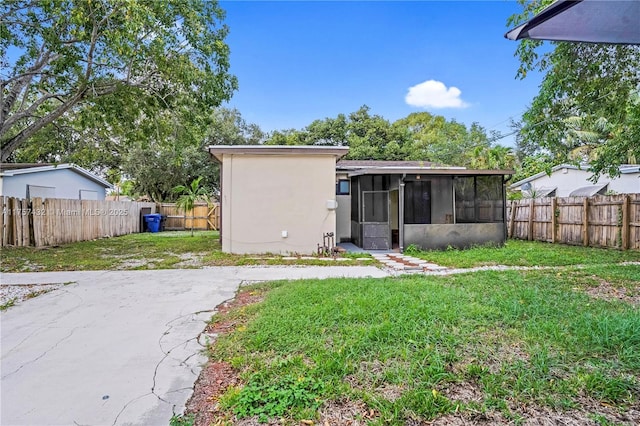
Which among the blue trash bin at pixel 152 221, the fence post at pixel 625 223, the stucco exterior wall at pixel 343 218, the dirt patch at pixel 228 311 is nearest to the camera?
the dirt patch at pixel 228 311

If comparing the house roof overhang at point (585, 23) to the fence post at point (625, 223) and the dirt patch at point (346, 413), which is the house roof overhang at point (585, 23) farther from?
the fence post at point (625, 223)

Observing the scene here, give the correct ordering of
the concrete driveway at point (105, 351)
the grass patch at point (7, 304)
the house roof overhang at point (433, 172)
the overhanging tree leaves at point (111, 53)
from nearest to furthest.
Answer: the concrete driveway at point (105, 351) < the grass patch at point (7, 304) < the overhanging tree leaves at point (111, 53) < the house roof overhang at point (433, 172)

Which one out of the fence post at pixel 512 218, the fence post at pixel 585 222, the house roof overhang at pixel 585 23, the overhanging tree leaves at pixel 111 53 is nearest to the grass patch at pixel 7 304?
the overhanging tree leaves at pixel 111 53

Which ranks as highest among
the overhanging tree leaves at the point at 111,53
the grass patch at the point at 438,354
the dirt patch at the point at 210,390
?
the overhanging tree leaves at the point at 111,53

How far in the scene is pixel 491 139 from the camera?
2653cm

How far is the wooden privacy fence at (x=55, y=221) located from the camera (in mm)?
10000

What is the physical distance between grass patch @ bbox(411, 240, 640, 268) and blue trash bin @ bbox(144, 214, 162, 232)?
45.6 feet

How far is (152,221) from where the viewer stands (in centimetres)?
1753

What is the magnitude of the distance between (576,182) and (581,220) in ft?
21.8

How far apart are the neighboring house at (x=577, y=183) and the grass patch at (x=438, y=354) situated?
1128cm

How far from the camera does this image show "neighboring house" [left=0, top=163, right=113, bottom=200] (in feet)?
41.2

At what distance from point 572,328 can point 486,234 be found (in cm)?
724

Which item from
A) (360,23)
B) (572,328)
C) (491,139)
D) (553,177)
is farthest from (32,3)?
(491,139)

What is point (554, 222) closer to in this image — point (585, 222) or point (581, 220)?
point (581, 220)
